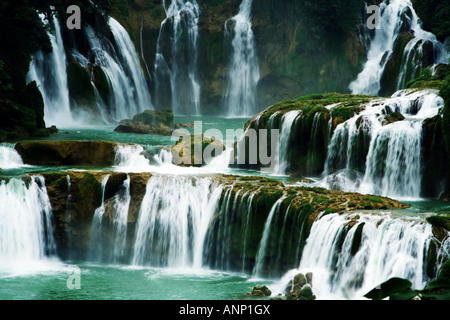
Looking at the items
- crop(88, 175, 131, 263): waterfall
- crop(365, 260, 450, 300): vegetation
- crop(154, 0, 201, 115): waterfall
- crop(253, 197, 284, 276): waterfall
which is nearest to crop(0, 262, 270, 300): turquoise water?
crop(253, 197, 284, 276): waterfall

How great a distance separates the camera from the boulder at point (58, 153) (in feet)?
63.2

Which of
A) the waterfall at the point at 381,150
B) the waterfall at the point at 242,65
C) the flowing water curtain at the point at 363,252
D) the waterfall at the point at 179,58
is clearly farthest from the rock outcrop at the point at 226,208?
the waterfall at the point at 242,65

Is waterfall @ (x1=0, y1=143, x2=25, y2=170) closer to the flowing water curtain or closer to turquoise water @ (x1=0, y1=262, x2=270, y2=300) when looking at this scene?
turquoise water @ (x1=0, y1=262, x2=270, y2=300)

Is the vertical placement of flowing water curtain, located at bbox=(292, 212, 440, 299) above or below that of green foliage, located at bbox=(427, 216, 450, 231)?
below

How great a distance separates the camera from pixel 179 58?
128 ft

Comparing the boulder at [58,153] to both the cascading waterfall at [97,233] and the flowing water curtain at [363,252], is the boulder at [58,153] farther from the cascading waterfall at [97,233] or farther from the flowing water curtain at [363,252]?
the flowing water curtain at [363,252]

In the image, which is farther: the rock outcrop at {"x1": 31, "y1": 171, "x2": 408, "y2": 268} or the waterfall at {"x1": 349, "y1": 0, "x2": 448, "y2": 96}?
the waterfall at {"x1": 349, "y1": 0, "x2": 448, "y2": 96}

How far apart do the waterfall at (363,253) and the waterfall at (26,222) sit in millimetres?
6168

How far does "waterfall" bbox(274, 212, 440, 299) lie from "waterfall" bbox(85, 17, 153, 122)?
20749 millimetres

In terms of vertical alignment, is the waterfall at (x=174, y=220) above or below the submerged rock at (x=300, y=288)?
above

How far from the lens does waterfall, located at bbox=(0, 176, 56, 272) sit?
15055 mm

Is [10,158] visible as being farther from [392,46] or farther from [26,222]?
[392,46]

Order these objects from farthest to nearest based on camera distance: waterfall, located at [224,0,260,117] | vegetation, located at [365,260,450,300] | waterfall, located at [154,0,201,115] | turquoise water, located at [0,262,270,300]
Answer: waterfall, located at [224,0,260,117] → waterfall, located at [154,0,201,115] → turquoise water, located at [0,262,270,300] → vegetation, located at [365,260,450,300]
